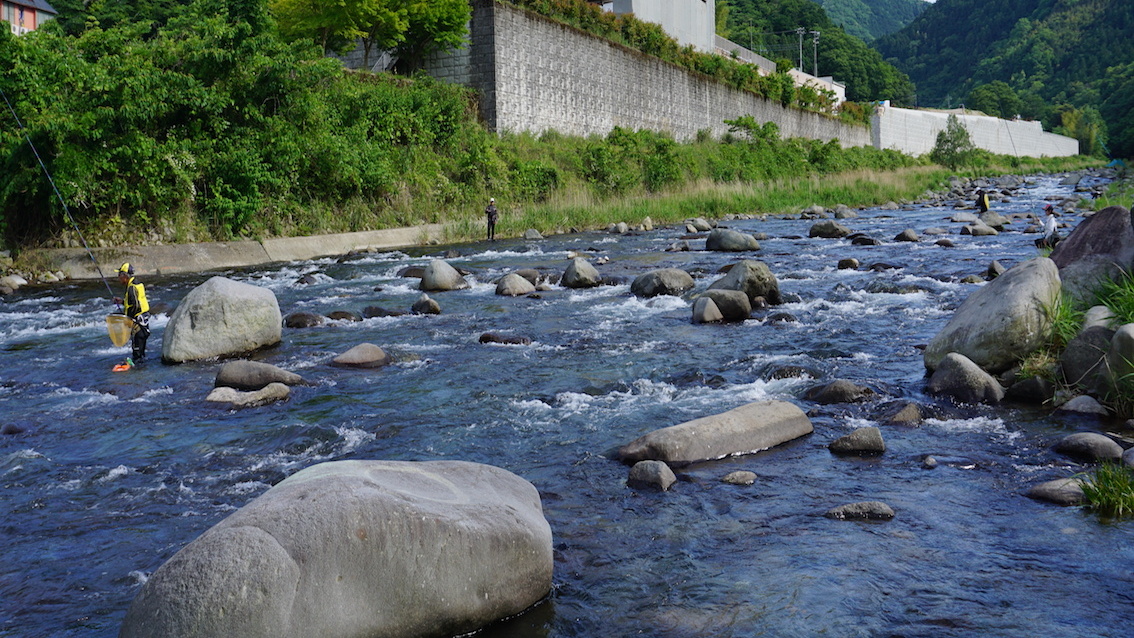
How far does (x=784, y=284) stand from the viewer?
15430 mm

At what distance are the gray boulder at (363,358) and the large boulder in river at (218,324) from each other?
1357 mm

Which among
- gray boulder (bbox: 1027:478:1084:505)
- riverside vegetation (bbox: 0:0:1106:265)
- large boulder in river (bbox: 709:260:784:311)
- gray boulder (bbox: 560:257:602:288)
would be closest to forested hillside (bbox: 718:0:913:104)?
riverside vegetation (bbox: 0:0:1106:265)

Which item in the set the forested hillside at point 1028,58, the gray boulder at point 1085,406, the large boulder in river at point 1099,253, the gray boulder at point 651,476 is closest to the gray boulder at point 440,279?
the large boulder in river at point 1099,253

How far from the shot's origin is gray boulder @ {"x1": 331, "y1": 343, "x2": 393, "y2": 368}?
10031 mm

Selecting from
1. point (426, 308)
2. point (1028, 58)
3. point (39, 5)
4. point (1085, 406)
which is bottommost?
point (1085, 406)

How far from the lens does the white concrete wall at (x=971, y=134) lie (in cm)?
8862

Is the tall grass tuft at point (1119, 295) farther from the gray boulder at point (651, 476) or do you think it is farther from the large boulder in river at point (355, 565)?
the large boulder in river at point (355, 565)

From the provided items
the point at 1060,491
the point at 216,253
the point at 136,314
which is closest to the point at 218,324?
the point at 136,314

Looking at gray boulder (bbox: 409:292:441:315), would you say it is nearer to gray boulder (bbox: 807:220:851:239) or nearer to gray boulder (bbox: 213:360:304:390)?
gray boulder (bbox: 213:360:304:390)

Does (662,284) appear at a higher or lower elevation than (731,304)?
higher

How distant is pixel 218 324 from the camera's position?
10.7m

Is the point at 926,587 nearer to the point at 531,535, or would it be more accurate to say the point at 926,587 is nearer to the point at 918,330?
the point at 531,535

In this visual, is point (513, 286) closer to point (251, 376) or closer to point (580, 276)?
point (580, 276)

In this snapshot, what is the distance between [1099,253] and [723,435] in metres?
5.30
